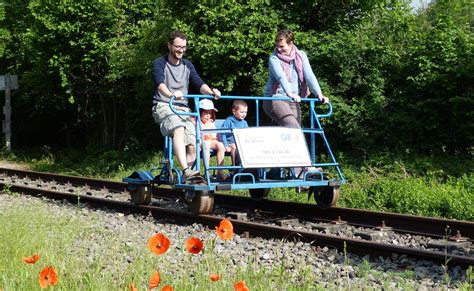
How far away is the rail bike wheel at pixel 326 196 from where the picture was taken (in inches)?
344

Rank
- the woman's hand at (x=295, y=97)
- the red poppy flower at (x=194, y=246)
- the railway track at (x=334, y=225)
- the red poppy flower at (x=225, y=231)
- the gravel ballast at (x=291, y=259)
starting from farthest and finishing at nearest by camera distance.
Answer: the woman's hand at (x=295, y=97) → the railway track at (x=334, y=225) → the gravel ballast at (x=291, y=259) → the red poppy flower at (x=225, y=231) → the red poppy flower at (x=194, y=246)

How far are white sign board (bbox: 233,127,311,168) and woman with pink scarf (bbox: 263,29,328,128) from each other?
0.40 meters

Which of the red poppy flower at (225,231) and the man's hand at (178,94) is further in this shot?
the man's hand at (178,94)

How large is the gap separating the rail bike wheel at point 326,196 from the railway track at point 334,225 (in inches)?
4.5

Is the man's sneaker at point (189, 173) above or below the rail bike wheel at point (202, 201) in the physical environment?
above

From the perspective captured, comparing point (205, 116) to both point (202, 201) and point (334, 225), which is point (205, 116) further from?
point (334, 225)

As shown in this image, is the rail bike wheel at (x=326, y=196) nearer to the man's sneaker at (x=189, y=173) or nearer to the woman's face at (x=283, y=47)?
the man's sneaker at (x=189, y=173)

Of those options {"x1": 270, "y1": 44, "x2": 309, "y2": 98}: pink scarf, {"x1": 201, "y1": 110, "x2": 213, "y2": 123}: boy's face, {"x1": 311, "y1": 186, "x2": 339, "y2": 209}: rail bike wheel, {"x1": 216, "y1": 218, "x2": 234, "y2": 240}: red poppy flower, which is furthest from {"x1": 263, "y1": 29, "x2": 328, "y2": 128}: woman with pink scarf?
{"x1": 216, "y1": 218, "x2": 234, "y2": 240}: red poppy flower

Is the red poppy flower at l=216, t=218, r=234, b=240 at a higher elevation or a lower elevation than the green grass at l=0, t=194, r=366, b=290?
higher

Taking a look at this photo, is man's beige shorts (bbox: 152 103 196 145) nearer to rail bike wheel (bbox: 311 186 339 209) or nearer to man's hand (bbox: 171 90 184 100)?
man's hand (bbox: 171 90 184 100)

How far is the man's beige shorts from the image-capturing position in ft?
28.4

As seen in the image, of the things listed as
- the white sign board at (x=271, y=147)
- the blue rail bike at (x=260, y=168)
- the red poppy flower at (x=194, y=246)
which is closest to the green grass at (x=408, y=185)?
the blue rail bike at (x=260, y=168)

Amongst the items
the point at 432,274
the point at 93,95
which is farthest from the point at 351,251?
the point at 93,95

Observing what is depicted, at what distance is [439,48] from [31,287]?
10.2 meters
